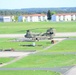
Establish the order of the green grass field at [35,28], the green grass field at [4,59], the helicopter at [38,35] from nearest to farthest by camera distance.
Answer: the green grass field at [4,59], the helicopter at [38,35], the green grass field at [35,28]

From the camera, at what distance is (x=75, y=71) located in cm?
3481

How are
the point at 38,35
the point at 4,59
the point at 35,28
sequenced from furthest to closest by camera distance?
the point at 35,28 → the point at 38,35 → the point at 4,59

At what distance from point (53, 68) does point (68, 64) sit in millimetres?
3255

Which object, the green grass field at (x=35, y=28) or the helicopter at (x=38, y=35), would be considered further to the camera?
the green grass field at (x=35, y=28)

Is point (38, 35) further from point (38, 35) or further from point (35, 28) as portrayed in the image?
point (35, 28)

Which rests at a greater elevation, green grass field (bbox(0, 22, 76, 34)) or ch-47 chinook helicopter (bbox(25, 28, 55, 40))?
ch-47 chinook helicopter (bbox(25, 28, 55, 40))

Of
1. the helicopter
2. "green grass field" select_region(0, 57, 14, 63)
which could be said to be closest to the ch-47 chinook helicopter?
the helicopter

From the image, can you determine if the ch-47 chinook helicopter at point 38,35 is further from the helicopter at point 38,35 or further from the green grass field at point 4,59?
the green grass field at point 4,59

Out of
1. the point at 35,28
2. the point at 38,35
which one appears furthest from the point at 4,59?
the point at 35,28

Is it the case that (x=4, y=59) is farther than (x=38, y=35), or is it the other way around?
(x=38, y=35)

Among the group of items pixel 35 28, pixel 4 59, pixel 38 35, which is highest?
pixel 4 59

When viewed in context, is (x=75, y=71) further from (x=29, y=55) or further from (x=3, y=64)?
(x=29, y=55)

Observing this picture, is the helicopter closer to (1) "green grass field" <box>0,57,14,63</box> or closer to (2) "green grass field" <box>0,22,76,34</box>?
(1) "green grass field" <box>0,57,14,63</box>

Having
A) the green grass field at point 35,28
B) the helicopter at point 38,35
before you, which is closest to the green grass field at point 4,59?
the helicopter at point 38,35
